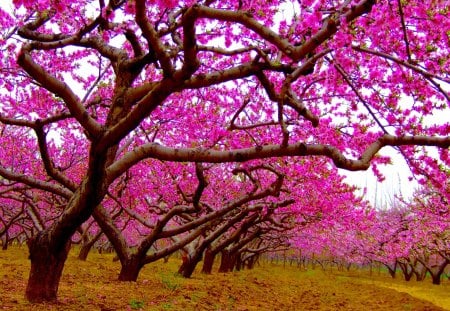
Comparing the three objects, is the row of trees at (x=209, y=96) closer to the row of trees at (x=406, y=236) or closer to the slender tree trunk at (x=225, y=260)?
the slender tree trunk at (x=225, y=260)

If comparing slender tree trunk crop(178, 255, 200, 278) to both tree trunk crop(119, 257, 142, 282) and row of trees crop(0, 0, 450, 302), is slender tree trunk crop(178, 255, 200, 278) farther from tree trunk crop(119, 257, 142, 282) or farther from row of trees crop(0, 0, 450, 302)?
tree trunk crop(119, 257, 142, 282)

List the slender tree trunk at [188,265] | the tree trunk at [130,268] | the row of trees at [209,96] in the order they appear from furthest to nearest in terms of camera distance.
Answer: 1. the slender tree trunk at [188,265]
2. the tree trunk at [130,268]
3. the row of trees at [209,96]

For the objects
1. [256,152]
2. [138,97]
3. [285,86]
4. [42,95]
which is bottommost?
[256,152]

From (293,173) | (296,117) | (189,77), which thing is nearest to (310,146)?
(189,77)

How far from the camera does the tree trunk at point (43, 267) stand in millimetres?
7266

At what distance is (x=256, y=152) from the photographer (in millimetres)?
5863

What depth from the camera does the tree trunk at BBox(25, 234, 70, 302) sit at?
727 cm

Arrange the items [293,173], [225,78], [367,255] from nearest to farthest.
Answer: [225,78]
[293,173]
[367,255]

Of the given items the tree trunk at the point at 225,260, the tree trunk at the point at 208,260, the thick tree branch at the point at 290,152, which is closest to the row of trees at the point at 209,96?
the thick tree branch at the point at 290,152

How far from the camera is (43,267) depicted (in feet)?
23.9

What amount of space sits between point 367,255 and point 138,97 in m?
42.1

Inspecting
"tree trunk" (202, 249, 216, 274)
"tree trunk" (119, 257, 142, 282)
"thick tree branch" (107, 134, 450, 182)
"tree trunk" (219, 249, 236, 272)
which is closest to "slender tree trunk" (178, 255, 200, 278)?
"tree trunk" (202, 249, 216, 274)

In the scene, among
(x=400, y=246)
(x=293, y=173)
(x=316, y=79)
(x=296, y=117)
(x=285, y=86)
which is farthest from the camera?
(x=400, y=246)

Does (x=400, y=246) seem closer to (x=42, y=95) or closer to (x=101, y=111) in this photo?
(x=101, y=111)
